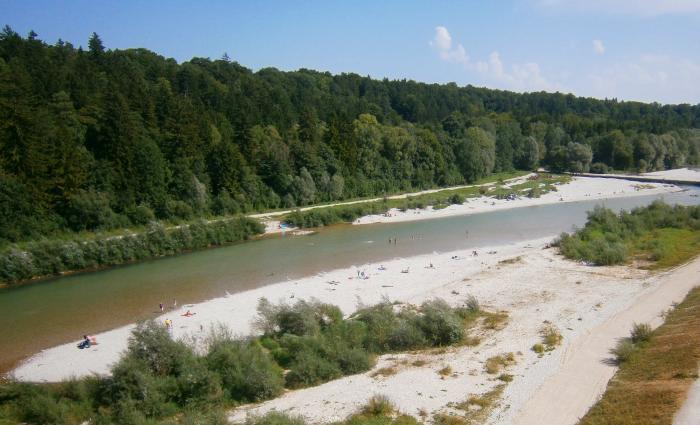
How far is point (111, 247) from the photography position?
134ft

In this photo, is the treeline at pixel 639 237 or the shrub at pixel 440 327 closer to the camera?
the shrub at pixel 440 327

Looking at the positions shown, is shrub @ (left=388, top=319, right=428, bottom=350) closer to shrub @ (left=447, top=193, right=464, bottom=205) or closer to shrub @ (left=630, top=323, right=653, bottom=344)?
shrub @ (left=630, top=323, right=653, bottom=344)

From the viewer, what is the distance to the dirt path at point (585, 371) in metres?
15.9

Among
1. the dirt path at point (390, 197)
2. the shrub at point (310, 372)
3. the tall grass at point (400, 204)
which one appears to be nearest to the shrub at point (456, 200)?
the tall grass at point (400, 204)

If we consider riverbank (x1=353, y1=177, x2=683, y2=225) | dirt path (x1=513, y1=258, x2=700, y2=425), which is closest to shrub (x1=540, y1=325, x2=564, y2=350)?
dirt path (x1=513, y1=258, x2=700, y2=425)

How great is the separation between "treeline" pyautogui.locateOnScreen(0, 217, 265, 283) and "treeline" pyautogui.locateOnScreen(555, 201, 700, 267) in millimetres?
31106

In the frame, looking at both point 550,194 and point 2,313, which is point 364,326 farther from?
point 550,194

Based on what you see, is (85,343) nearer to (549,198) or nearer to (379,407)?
(379,407)

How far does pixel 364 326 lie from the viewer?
2372 cm

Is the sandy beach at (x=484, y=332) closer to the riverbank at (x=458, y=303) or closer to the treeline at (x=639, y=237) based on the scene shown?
the riverbank at (x=458, y=303)

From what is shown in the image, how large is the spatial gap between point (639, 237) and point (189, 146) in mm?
45454

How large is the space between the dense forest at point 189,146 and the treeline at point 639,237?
33.3 metres

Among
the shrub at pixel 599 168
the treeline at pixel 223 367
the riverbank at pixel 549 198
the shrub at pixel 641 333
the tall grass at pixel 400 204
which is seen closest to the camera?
the treeline at pixel 223 367

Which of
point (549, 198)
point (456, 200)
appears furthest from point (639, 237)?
point (549, 198)
